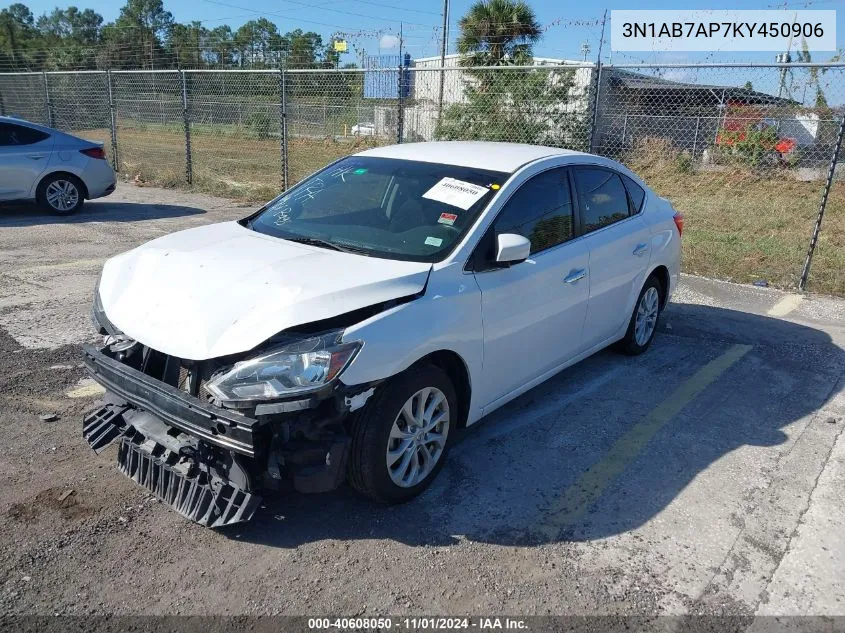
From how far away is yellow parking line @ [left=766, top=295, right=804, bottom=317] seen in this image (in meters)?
7.32

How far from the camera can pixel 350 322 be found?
3217 millimetres

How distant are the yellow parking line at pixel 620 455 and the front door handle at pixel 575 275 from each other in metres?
1.01

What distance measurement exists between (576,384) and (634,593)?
2.33 m

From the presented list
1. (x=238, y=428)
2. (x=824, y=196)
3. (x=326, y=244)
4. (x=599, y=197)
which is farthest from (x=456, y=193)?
(x=824, y=196)

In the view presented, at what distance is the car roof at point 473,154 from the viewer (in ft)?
14.5

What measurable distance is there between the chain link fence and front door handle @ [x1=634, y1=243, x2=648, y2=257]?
3.50 m

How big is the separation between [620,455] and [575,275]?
3.70 ft

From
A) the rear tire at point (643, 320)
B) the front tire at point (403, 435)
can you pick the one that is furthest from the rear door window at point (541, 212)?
the rear tire at point (643, 320)

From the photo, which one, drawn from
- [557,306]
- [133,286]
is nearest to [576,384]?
[557,306]

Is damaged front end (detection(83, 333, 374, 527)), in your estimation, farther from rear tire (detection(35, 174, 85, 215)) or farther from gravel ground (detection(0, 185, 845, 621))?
rear tire (detection(35, 174, 85, 215))

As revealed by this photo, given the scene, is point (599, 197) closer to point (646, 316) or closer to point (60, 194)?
point (646, 316)

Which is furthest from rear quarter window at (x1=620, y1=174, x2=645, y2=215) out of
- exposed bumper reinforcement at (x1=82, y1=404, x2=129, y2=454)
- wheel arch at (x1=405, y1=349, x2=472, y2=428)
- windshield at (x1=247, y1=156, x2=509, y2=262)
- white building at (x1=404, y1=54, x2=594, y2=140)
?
white building at (x1=404, y1=54, x2=594, y2=140)

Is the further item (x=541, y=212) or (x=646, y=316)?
(x=646, y=316)

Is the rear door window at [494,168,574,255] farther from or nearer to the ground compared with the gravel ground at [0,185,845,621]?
farther from the ground
